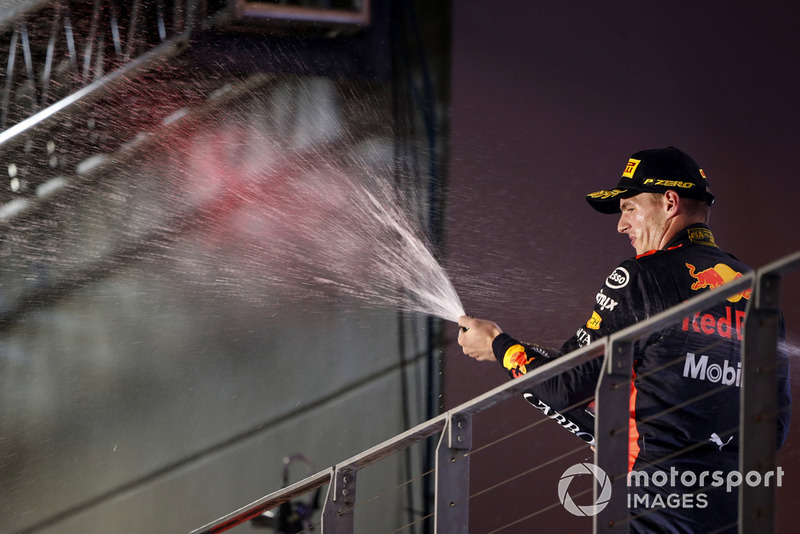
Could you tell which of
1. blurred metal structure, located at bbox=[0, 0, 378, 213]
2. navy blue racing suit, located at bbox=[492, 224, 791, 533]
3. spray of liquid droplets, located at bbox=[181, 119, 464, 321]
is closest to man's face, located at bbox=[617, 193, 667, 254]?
navy blue racing suit, located at bbox=[492, 224, 791, 533]

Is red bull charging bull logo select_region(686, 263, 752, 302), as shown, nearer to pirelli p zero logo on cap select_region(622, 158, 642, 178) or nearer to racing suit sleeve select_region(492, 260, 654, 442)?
racing suit sleeve select_region(492, 260, 654, 442)

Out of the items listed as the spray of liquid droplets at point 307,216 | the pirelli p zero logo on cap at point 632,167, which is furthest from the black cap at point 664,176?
the spray of liquid droplets at point 307,216

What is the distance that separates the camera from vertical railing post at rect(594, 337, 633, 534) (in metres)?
1.89

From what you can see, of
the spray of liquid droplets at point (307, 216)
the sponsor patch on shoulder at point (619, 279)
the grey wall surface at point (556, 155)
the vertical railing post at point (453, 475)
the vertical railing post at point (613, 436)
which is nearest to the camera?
the vertical railing post at point (613, 436)

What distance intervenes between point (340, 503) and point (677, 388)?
104 centimetres

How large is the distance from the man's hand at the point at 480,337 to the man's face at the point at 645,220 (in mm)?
507

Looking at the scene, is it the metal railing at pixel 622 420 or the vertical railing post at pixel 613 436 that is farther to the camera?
the vertical railing post at pixel 613 436

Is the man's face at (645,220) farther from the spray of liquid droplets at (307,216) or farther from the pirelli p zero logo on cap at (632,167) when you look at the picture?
the spray of liquid droplets at (307,216)

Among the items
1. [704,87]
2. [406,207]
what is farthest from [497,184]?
[704,87]

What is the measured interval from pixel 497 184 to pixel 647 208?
7.86 feet

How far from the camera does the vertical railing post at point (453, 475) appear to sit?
2377 mm

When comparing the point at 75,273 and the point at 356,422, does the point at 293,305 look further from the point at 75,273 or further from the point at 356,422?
the point at 75,273

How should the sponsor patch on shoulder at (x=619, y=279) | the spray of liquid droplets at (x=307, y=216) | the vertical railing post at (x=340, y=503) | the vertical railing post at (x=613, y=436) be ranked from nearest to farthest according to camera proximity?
the vertical railing post at (x=613, y=436) < the sponsor patch on shoulder at (x=619, y=279) < the vertical railing post at (x=340, y=503) < the spray of liquid droplets at (x=307, y=216)

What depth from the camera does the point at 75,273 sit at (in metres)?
5.17
